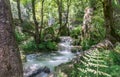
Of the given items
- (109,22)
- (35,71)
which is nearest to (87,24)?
(109,22)

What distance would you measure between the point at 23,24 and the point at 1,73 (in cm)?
1901

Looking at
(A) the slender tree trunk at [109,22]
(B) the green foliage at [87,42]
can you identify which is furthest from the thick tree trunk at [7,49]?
(B) the green foliage at [87,42]

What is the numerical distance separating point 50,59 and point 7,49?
11.9 meters

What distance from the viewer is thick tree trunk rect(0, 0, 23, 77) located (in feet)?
12.1

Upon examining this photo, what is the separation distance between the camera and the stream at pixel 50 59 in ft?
38.4

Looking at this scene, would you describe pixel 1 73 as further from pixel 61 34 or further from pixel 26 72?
pixel 61 34

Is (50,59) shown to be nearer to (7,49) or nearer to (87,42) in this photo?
(87,42)

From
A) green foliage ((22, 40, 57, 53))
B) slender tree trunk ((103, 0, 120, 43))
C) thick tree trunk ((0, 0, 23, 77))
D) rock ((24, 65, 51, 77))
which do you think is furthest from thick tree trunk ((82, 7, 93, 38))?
thick tree trunk ((0, 0, 23, 77))

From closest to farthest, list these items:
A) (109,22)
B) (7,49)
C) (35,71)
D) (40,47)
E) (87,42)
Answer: (7,49)
(35,71)
(109,22)
(87,42)
(40,47)

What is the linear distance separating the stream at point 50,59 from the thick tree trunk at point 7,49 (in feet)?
23.2

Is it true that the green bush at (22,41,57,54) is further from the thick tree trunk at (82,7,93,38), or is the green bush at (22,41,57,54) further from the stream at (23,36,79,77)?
the thick tree trunk at (82,7,93,38)

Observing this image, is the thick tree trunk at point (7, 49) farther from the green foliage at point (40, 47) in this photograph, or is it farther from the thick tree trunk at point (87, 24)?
the thick tree trunk at point (87, 24)

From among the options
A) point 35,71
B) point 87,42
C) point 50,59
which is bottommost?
point 50,59

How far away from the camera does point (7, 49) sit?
3727 mm
